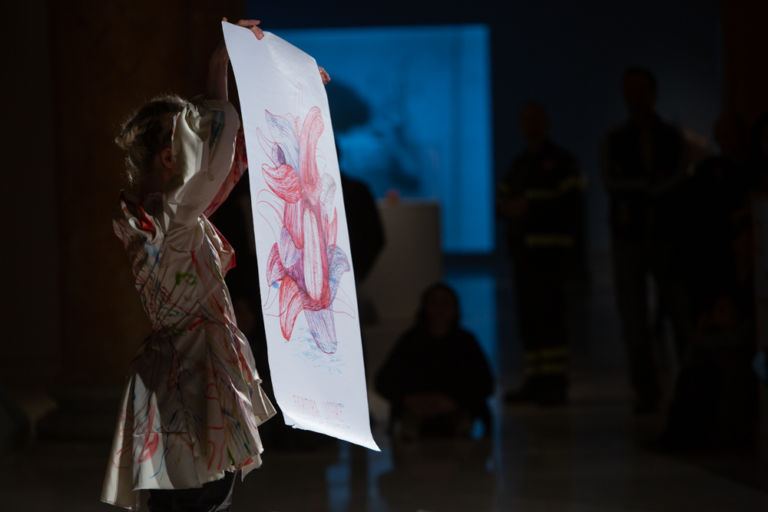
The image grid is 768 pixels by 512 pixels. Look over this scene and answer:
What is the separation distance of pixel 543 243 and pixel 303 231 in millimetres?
3182

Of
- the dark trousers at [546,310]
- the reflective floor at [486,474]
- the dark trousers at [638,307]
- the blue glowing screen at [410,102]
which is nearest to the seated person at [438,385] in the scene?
the reflective floor at [486,474]

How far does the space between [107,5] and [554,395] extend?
2.90m

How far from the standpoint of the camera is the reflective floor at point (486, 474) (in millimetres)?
3434

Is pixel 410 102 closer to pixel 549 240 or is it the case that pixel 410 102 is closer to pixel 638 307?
pixel 549 240

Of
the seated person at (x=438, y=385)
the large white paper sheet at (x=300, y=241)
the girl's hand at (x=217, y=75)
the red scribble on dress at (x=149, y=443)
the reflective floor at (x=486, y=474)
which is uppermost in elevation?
the girl's hand at (x=217, y=75)

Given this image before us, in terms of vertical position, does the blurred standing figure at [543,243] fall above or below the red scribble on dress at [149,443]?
above

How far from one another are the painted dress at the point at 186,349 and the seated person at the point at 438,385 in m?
2.45

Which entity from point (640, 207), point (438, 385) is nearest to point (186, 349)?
point (438, 385)

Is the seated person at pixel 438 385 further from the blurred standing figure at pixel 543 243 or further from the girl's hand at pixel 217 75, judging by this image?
the girl's hand at pixel 217 75

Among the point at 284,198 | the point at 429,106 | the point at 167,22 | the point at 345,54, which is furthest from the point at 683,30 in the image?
the point at 284,198

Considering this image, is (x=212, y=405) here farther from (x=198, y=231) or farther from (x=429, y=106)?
(x=429, y=106)

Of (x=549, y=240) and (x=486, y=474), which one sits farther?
(x=549, y=240)

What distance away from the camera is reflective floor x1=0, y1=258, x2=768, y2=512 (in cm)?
343

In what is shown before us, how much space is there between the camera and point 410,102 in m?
13.8
